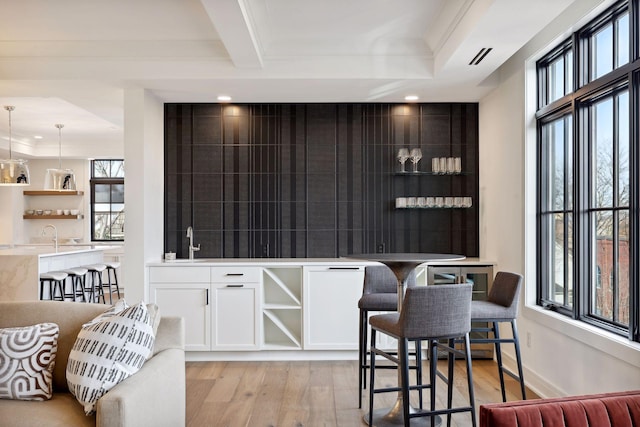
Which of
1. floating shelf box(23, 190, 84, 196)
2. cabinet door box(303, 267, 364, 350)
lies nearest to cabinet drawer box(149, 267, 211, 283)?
cabinet door box(303, 267, 364, 350)

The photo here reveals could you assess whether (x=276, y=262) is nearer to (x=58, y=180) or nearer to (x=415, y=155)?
(x=415, y=155)

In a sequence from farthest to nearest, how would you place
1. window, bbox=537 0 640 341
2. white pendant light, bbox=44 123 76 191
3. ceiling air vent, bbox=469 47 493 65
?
white pendant light, bbox=44 123 76 191 → ceiling air vent, bbox=469 47 493 65 → window, bbox=537 0 640 341

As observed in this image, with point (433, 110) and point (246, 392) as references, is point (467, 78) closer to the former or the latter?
point (433, 110)

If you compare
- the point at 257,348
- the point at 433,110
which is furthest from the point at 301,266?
the point at 433,110

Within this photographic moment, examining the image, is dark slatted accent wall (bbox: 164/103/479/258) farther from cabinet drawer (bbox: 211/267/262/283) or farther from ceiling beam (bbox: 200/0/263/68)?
ceiling beam (bbox: 200/0/263/68)

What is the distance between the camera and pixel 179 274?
5.14 meters

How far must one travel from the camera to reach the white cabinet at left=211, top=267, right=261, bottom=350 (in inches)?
203

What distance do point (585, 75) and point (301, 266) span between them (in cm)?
279

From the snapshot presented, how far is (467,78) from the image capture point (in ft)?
15.7

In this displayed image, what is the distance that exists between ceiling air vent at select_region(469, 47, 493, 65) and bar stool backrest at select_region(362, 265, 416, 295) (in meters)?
1.68

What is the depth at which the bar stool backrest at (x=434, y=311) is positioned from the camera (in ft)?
9.84

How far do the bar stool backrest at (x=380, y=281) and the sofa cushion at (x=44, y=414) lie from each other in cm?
213

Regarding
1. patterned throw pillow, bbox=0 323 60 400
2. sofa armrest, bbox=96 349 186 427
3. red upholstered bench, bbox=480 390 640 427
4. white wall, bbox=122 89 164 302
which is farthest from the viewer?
white wall, bbox=122 89 164 302

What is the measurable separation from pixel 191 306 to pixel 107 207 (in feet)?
20.9
